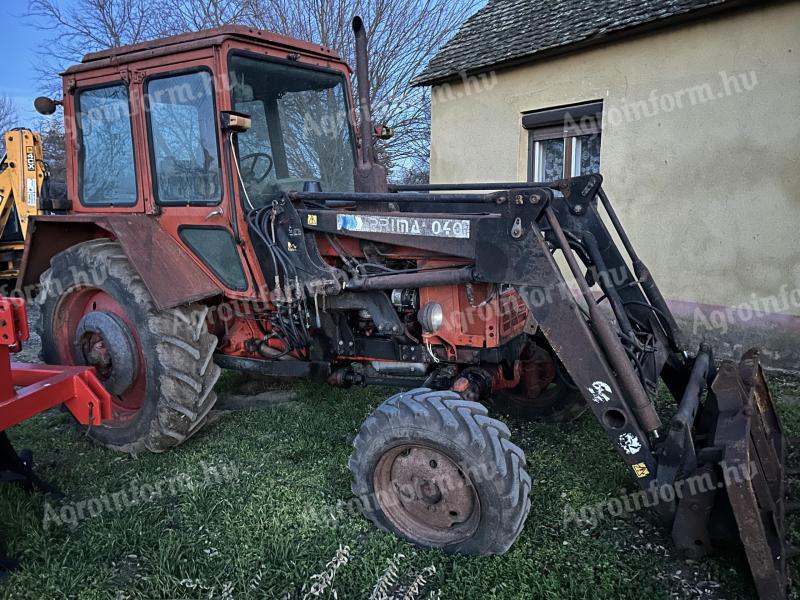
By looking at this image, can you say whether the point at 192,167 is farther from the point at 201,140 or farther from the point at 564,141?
the point at 564,141

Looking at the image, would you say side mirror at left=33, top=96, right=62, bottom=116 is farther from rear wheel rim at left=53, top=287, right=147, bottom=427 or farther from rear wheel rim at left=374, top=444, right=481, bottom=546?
rear wheel rim at left=374, top=444, right=481, bottom=546

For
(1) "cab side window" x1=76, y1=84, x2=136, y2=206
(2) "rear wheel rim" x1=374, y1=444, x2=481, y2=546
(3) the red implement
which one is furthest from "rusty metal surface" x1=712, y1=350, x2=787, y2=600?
(1) "cab side window" x1=76, y1=84, x2=136, y2=206

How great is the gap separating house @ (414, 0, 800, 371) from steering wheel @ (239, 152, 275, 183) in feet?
14.8

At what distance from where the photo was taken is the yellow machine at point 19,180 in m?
8.95

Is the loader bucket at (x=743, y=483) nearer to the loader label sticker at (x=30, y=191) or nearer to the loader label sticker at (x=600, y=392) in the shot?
the loader label sticker at (x=600, y=392)

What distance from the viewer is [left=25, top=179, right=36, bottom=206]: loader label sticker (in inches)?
357

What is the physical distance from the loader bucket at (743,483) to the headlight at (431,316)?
1418 millimetres

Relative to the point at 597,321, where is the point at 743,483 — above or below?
below

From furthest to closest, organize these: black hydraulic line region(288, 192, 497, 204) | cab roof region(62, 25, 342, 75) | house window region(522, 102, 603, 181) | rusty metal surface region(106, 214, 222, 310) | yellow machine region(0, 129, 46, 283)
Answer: yellow machine region(0, 129, 46, 283) < house window region(522, 102, 603, 181) < rusty metal surface region(106, 214, 222, 310) < cab roof region(62, 25, 342, 75) < black hydraulic line region(288, 192, 497, 204)

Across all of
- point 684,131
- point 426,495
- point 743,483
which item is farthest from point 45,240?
point 684,131

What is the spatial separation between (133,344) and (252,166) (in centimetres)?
137

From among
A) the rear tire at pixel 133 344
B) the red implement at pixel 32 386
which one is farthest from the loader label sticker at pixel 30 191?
the red implement at pixel 32 386

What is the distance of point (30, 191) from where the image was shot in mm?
9070

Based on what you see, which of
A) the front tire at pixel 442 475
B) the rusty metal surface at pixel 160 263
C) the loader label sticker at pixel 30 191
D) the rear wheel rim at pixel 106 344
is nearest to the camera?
the front tire at pixel 442 475
